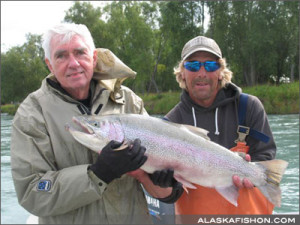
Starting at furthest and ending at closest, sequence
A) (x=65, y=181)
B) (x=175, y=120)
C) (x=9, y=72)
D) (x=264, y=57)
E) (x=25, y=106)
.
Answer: (x=9, y=72), (x=264, y=57), (x=175, y=120), (x=25, y=106), (x=65, y=181)

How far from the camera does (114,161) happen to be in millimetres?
2072

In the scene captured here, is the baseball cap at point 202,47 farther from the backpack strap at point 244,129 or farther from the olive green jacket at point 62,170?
the olive green jacket at point 62,170

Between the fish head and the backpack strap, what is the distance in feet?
4.13

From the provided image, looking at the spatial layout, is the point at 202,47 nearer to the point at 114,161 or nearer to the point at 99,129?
the point at 99,129

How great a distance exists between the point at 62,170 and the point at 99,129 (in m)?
0.39

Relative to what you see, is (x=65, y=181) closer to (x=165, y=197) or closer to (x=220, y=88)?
(x=165, y=197)

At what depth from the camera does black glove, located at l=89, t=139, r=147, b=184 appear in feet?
6.81

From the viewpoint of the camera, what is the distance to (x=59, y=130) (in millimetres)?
2242

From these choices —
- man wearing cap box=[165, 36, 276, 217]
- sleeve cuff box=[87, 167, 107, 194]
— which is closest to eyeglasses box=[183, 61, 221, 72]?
man wearing cap box=[165, 36, 276, 217]

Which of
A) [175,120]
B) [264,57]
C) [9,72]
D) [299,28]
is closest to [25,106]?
[175,120]

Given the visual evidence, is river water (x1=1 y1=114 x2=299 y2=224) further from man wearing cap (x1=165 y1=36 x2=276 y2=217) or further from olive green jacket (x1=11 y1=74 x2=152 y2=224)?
olive green jacket (x1=11 y1=74 x2=152 y2=224)

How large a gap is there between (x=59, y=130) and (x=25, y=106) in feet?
0.93

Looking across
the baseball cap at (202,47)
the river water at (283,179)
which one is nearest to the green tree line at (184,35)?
the river water at (283,179)

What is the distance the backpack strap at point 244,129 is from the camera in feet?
9.94
